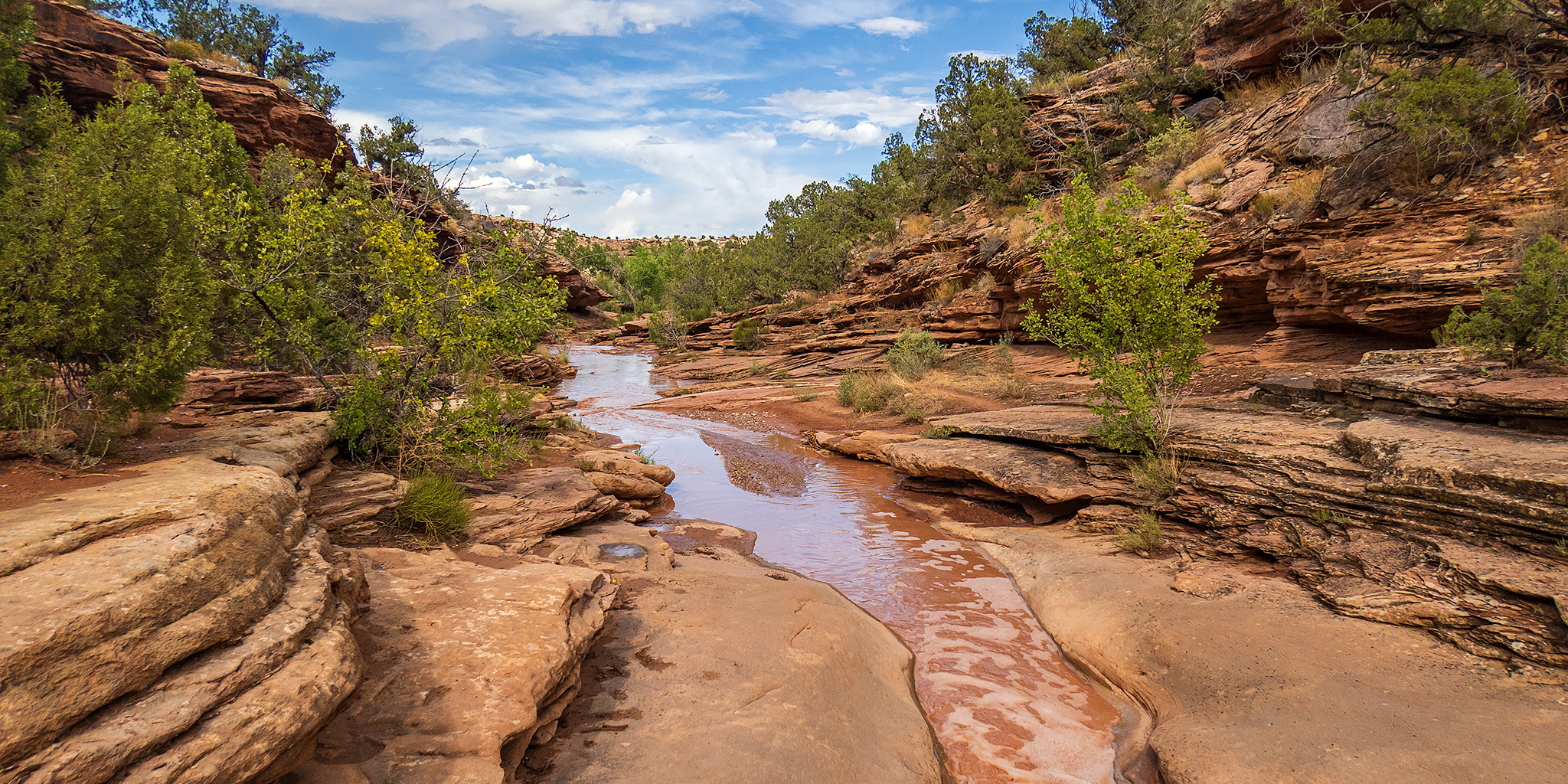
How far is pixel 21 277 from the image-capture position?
475 centimetres

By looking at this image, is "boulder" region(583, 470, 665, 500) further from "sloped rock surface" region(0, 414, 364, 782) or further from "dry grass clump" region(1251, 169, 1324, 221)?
"dry grass clump" region(1251, 169, 1324, 221)

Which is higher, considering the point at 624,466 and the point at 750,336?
the point at 750,336

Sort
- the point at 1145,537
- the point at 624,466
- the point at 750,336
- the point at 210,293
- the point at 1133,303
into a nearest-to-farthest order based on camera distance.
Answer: the point at 210,293, the point at 1145,537, the point at 1133,303, the point at 624,466, the point at 750,336

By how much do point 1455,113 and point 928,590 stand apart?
1208 cm

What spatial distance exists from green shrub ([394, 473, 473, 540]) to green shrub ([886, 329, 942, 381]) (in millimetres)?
15016

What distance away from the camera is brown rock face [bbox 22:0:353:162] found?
1844 centimetres

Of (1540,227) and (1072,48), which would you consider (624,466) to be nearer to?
(1540,227)

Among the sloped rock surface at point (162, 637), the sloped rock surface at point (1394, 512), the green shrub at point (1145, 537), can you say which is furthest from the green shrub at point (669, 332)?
the sloped rock surface at point (162, 637)

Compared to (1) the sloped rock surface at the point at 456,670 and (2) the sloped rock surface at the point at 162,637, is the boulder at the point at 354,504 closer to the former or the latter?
(1) the sloped rock surface at the point at 456,670

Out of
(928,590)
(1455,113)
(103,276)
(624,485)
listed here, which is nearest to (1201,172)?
(1455,113)

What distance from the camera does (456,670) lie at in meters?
4.21

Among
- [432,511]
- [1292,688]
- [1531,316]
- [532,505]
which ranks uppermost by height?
[1531,316]

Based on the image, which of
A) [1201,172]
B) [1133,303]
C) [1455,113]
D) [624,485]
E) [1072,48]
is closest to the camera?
[1133,303]

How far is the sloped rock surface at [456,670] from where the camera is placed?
3.48m
